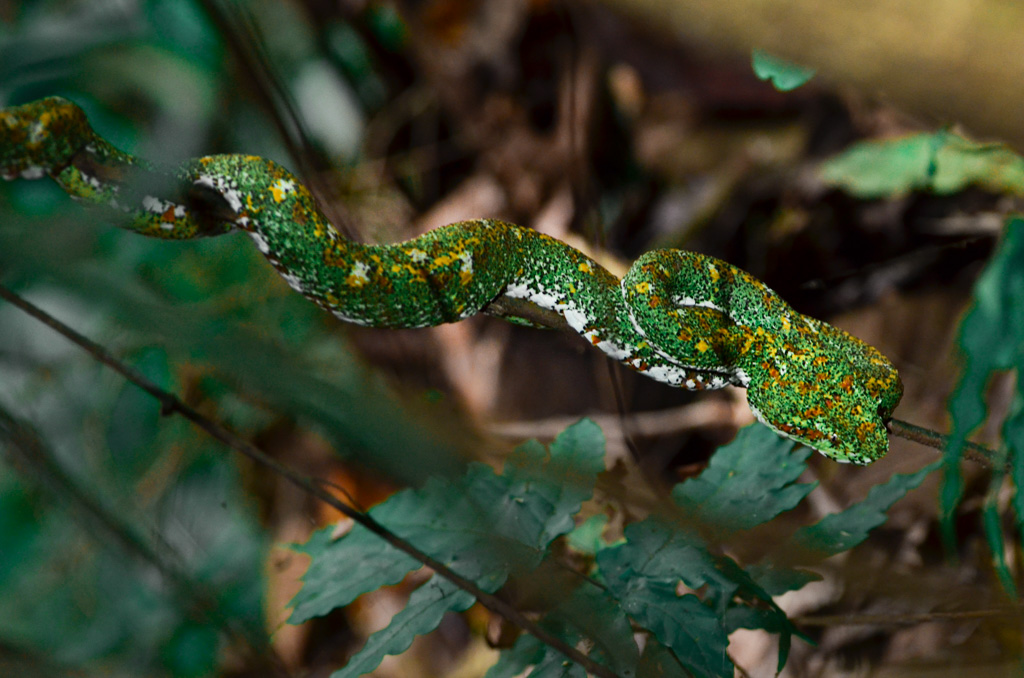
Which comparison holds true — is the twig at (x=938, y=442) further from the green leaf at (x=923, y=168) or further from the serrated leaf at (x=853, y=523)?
the green leaf at (x=923, y=168)

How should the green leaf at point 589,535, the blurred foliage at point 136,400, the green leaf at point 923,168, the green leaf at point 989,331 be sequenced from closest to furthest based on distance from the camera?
the green leaf at point 989,331
the green leaf at point 589,535
the green leaf at point 923,168
the blurred foliage at point 136,400

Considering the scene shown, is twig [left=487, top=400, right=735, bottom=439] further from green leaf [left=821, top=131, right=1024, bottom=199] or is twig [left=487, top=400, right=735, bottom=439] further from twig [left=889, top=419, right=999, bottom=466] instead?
twig [left=889, top=419, right=999, bottom=466]

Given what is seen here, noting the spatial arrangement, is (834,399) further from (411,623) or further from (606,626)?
(411,623)

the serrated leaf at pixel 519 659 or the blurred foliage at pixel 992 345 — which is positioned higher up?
the blurred foliage at pixel 992 345

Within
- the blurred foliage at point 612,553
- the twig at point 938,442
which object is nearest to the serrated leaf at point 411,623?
the blurred foliage at point 612,553

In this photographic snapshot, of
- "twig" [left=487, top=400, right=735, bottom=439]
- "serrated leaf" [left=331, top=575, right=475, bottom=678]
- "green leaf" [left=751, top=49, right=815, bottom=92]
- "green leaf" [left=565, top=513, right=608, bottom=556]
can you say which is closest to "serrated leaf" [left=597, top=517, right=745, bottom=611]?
"serrated leaf" [left=331, top=575, right=475, bottom=678]

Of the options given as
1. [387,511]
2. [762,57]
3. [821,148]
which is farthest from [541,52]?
[387,511]

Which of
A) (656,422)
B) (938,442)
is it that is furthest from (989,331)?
(656,422)
